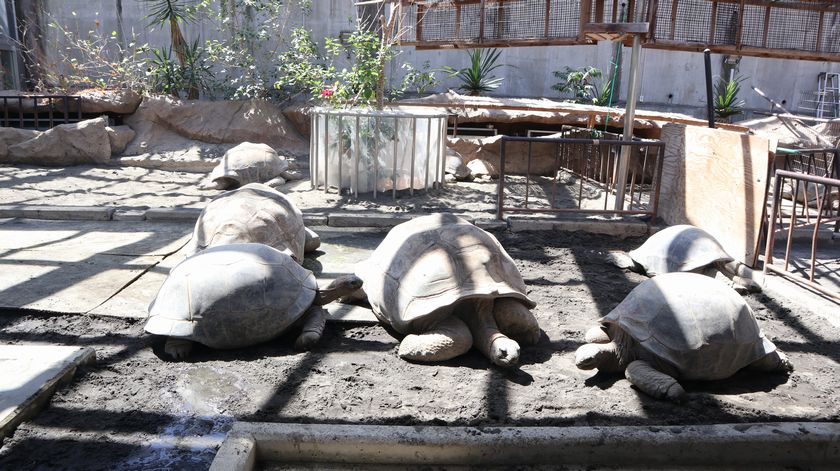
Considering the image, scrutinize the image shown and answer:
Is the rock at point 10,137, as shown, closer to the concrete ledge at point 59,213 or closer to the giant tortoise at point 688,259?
the concrete ledge at point 59,213

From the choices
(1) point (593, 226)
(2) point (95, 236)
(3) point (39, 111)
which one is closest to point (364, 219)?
(1) point (593, 226)

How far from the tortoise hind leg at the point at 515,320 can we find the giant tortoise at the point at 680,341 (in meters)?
0.46

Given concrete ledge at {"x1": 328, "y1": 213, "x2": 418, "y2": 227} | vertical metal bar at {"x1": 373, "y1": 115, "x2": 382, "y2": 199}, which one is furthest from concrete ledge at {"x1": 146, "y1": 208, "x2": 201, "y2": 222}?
vertical metal bar at {"x1": 373, "y1": 115, "x2": 382, "y2": 199}

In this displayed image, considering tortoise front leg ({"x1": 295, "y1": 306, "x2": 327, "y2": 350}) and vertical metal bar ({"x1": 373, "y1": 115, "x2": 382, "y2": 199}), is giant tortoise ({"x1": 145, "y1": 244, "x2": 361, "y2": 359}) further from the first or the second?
vertical metal bar ({"x1": 373, "y1": 115, "x2": 382, "y2": 199})

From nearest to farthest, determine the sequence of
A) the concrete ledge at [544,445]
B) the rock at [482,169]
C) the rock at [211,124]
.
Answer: the concrete ledge at [544,445]
the rock at [482,169]
the rock at [211,124]

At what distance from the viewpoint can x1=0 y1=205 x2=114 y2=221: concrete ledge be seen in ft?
24.9

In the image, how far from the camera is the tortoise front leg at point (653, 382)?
133 inches

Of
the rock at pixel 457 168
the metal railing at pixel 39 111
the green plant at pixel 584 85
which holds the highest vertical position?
the green plant at pixel 584 85

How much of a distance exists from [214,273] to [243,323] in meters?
0.39

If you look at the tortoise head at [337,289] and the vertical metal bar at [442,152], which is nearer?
the tortoise head at [337,289]

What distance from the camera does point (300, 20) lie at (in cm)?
1534

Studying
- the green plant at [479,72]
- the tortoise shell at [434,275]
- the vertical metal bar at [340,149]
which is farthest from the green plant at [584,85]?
the tortoise shell at [434,275]

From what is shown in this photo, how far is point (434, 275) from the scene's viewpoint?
13.2 ft

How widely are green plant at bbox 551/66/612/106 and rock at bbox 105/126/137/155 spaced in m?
10.4
